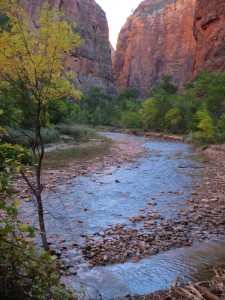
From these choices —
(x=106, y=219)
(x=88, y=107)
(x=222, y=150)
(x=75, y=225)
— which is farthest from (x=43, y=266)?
(x=88, y=107)

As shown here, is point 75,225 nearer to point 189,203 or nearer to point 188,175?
point 189,203

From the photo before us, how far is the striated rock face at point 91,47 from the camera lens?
90.2 metres

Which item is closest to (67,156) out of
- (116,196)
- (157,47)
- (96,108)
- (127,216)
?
(116,196)

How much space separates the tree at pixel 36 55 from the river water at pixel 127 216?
1.86 meters

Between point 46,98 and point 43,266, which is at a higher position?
point 46,98

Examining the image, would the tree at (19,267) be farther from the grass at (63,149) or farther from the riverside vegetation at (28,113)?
the grass at (63,149)

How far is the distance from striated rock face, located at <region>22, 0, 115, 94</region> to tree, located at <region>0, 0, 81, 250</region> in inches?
3232

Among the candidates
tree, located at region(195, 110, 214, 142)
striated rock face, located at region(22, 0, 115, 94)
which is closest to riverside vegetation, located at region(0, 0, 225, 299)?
tree, located at region(195, 110, 214, 142)

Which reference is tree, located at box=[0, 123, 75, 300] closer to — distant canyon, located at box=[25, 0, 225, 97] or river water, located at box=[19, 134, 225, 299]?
river water, located at box=[19, 134, 225, 299]

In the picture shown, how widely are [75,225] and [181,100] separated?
36578mm

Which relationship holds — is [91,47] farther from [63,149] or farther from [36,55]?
[36,55]

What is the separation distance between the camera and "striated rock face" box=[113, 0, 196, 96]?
9600 cm

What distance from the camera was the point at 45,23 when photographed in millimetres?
5633

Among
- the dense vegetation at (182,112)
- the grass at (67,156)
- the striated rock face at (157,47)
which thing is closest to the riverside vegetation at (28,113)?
the grass at (67,156)
